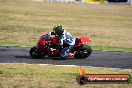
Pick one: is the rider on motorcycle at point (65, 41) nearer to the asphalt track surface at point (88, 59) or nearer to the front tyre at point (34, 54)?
the asphalt track surface at point (88, 59)

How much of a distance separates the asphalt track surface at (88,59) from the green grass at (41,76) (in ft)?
4.80

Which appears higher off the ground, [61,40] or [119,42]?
[61,40]

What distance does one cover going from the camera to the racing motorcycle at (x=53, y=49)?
20.0 m

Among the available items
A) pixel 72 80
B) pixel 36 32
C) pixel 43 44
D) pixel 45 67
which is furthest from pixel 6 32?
pixel 72 80

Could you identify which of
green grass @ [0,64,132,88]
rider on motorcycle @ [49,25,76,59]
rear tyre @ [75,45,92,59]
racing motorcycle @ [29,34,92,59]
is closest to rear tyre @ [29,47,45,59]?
racing motorcycle @ [29,34,92,59]

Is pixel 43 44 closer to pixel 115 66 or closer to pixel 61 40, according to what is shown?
pixel 61 40

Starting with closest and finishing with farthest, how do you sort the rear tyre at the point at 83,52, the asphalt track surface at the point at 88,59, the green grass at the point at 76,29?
the asphalt track surface at the point at 88,59 → the rear tyre at the point at 83,52 → the green grass at the point at 76,29

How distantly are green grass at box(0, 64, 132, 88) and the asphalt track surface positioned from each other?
4.80 feet

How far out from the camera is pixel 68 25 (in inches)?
1628

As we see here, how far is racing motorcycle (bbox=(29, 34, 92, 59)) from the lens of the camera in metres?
20.0

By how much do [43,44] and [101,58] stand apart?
3293 mm

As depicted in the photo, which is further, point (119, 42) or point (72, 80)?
point (119, 42)

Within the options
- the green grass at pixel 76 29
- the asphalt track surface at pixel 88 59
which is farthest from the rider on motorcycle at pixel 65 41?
the green grass at pixel 76 29

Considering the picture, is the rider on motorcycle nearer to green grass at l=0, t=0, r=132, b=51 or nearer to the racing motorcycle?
the racing motorcycle
